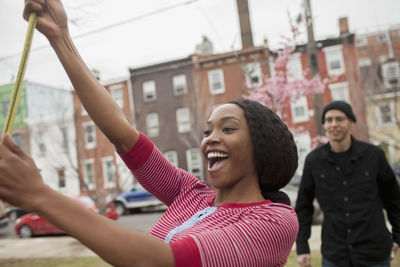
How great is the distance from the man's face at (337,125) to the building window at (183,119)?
19.7 meters

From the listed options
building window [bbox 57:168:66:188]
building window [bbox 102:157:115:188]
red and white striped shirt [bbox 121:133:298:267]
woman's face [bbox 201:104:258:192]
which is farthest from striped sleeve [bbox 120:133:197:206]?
building window [bbox 102:157:115:188]

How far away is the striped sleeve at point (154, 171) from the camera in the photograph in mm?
1553

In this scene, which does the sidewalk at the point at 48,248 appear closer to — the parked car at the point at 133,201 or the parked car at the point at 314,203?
the parked car at the point at 314,203

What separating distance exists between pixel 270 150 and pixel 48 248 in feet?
27.5

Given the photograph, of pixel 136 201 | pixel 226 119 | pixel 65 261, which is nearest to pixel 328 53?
pixel 136 201

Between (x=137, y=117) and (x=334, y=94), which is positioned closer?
(x=137, y=117)

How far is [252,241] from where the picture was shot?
1131 millimetres

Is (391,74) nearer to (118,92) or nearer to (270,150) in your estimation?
(270,150)

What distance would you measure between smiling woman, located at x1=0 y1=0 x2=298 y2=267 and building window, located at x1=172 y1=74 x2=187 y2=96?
71.2 ft

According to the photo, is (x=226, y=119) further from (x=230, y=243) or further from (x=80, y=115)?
(x=80, y=115)

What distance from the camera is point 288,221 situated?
126 centimetres

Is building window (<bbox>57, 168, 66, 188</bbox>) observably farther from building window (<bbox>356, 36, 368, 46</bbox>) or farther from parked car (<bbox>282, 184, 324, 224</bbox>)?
building window (<bbox>356, 36, 368, 46</bbox>)

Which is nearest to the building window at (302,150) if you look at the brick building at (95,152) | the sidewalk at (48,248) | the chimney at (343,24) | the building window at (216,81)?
the sidewalk at (48,248)

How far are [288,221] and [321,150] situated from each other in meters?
1.92
